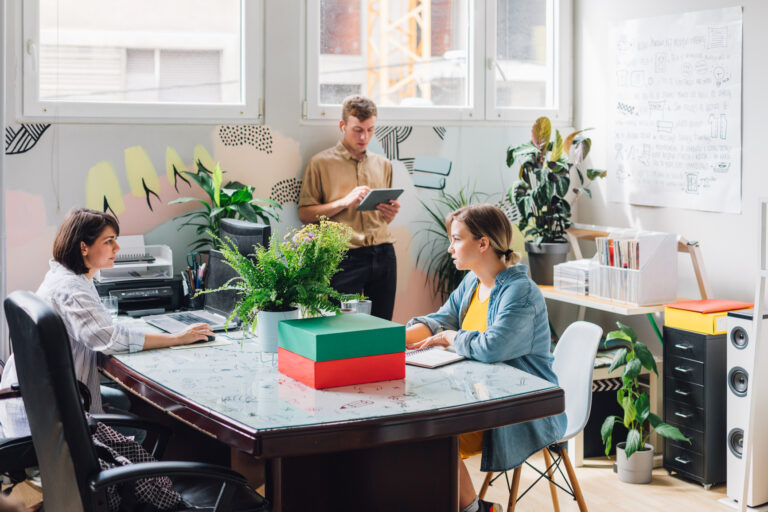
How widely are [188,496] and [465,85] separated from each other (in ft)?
10.6

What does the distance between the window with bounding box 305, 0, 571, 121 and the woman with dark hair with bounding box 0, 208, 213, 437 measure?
1805 mm

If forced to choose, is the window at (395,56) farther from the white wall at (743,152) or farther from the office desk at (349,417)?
the office desk at (349,417)

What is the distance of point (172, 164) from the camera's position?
427cm

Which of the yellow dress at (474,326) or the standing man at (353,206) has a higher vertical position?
the standing man at (353,206)

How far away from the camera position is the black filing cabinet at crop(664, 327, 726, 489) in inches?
151

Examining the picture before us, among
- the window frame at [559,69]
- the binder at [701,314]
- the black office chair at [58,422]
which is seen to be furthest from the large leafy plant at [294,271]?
the window frame at [559,69]

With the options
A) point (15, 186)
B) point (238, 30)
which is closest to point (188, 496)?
point (15, 186)

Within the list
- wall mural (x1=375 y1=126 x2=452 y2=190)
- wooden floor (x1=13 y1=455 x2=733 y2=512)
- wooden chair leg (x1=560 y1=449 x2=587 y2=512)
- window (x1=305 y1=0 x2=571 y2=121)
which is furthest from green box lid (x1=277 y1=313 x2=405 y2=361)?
wall mural (x1=375 y1=126 x2=452 y2=190)

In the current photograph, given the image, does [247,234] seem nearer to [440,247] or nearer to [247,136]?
[247,136]

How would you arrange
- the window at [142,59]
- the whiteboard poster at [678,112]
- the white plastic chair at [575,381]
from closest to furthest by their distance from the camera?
the white plastic chair at [575,381] → the window at [142,59] → the whiteboard poster at [678,112]

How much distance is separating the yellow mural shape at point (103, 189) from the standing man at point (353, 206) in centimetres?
90

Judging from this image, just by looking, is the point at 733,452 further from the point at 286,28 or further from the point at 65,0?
the point at 65,0

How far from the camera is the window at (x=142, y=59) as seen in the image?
13.2 ft

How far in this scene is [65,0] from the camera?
405 cm
